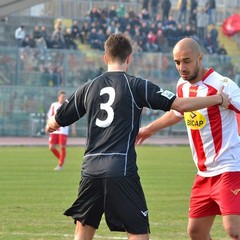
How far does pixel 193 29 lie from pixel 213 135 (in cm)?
4634

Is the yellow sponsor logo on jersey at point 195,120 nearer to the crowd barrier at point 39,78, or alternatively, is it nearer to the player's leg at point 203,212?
the player's leg at point 203,212

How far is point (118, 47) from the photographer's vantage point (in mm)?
7809

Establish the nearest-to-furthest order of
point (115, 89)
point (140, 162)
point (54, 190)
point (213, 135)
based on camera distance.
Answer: point (115, 89)
point (213, 135)
point (54, 190)
point (140, 162)

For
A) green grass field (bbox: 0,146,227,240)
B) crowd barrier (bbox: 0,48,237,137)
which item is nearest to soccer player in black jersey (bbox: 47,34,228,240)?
green grass field (bbox: 0,146,227,240)

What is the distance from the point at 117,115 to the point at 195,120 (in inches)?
55.9

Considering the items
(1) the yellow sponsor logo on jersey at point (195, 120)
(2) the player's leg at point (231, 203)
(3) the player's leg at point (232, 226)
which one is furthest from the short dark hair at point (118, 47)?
(3) the player's leg at point (232, 226)

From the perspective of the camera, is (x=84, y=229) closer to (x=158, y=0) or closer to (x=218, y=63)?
(x=218, y=63)

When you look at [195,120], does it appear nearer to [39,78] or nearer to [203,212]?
[203,212]

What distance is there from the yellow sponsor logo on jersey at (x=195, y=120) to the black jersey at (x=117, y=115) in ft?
3.82

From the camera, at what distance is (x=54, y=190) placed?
19.1 meters

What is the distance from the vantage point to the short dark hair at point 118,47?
780cm

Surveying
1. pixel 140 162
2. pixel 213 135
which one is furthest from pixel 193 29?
pixel 213 135

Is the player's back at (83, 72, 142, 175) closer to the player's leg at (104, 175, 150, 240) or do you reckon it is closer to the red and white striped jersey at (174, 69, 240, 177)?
the player's leg at (104, 175, 150, 240)

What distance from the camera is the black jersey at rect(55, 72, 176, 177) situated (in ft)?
25.7
